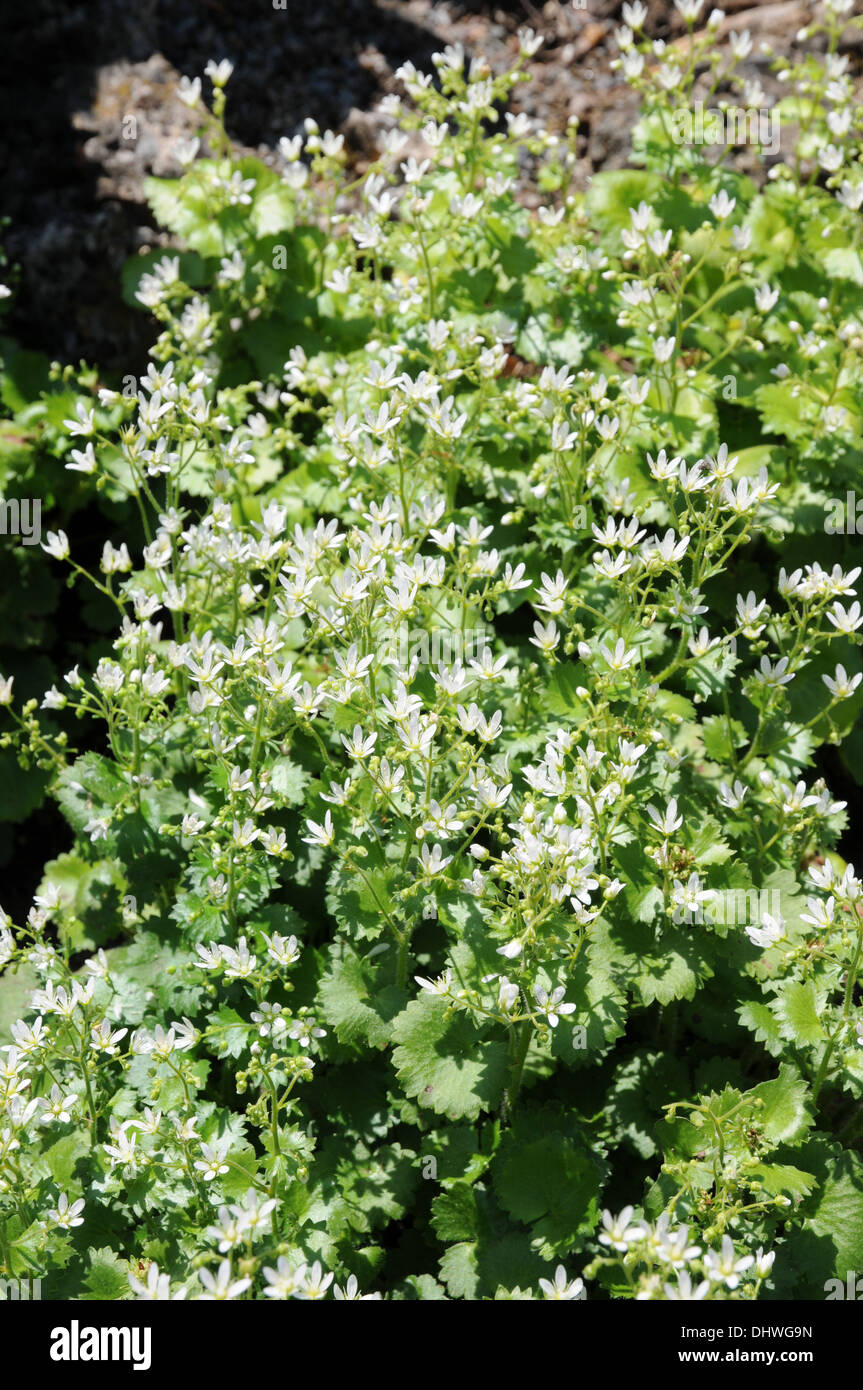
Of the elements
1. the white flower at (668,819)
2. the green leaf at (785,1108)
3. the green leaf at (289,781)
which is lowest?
the green leaf at (785,1108)

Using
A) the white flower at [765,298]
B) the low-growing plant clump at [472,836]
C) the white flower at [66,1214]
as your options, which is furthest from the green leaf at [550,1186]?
the white flower at [765,298]

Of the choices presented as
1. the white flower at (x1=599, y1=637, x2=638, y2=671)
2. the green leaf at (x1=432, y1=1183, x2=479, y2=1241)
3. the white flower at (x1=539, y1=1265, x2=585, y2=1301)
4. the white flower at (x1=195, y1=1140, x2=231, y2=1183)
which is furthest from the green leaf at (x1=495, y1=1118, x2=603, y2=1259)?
the white flower at (x1=599, y1=637, x2=638, y2=671)

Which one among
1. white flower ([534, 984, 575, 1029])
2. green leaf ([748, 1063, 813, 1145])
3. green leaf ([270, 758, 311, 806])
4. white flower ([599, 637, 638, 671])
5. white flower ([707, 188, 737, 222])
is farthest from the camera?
white flower ([707, 188, 737, 222])

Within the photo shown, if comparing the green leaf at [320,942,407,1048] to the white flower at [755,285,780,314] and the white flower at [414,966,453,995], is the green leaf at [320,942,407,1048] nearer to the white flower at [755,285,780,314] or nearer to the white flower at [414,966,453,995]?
the white flower at [414,966,453,995]

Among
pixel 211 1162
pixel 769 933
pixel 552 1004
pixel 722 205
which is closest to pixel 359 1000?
pixel 211 1162

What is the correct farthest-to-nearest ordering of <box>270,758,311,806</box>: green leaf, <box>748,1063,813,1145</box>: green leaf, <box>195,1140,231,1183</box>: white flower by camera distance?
<box>270,758,311,806</box>: green leaf → <box>748,1063,813,1145</box>: green leaf → <box>195,1140,231,1183</box>: white flower

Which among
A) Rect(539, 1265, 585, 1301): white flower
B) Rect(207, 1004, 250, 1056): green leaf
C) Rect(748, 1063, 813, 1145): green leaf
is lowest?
Rect(539, 1265, 585, 1301): white flower

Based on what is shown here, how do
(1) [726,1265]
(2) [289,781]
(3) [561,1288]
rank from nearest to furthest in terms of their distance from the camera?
(1) [726,1265], (3) [561,1288], (2) [289,781]

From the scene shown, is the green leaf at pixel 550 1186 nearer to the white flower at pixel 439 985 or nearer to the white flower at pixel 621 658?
the white flower at pixel 439 985

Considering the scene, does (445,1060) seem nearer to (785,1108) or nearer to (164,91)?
(785,1108)
